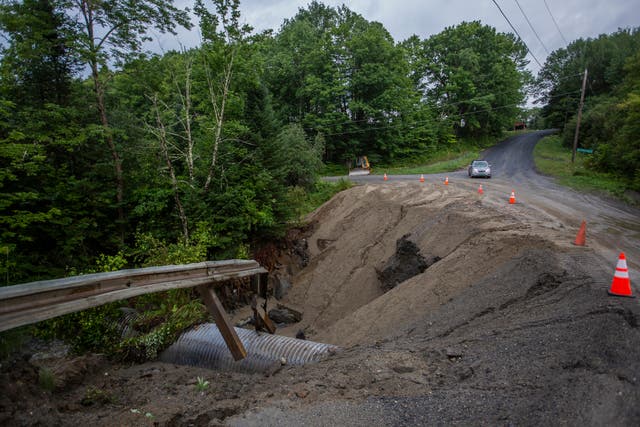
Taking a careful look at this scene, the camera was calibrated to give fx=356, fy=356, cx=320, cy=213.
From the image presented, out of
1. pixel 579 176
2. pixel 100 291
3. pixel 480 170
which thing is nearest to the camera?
pixel 100 291

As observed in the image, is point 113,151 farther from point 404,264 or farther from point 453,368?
point 453,368

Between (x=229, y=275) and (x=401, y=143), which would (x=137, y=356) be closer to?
(x=229, y=275)

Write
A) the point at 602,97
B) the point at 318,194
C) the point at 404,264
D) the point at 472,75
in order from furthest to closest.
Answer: the point at 472,75 < the point at 602,97 < the point at 318,194 < the point at 404,264

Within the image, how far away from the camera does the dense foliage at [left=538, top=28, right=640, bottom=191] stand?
21156mm

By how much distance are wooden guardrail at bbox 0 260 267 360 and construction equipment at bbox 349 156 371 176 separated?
31.8m

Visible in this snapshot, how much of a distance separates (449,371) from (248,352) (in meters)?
3.00

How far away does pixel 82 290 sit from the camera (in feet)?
9.98

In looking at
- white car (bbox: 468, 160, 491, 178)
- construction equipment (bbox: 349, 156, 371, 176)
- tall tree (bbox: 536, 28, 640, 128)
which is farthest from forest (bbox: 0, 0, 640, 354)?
tall tree (bbox: 536, 28, 640, 128)

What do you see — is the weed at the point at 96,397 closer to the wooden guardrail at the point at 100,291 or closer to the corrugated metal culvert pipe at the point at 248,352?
the wooden guardrail at the point at 100,291

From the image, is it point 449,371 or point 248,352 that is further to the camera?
point 248,352

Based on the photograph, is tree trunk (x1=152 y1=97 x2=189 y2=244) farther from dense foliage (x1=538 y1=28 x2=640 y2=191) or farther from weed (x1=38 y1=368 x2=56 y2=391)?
dense foliage (x1=538 y1=28 x2=640 y2=191)

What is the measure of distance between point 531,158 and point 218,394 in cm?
4262

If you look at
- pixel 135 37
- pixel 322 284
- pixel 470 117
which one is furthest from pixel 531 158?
pixel 135 37

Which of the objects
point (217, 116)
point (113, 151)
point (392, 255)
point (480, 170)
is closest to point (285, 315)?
point (392, 255)
